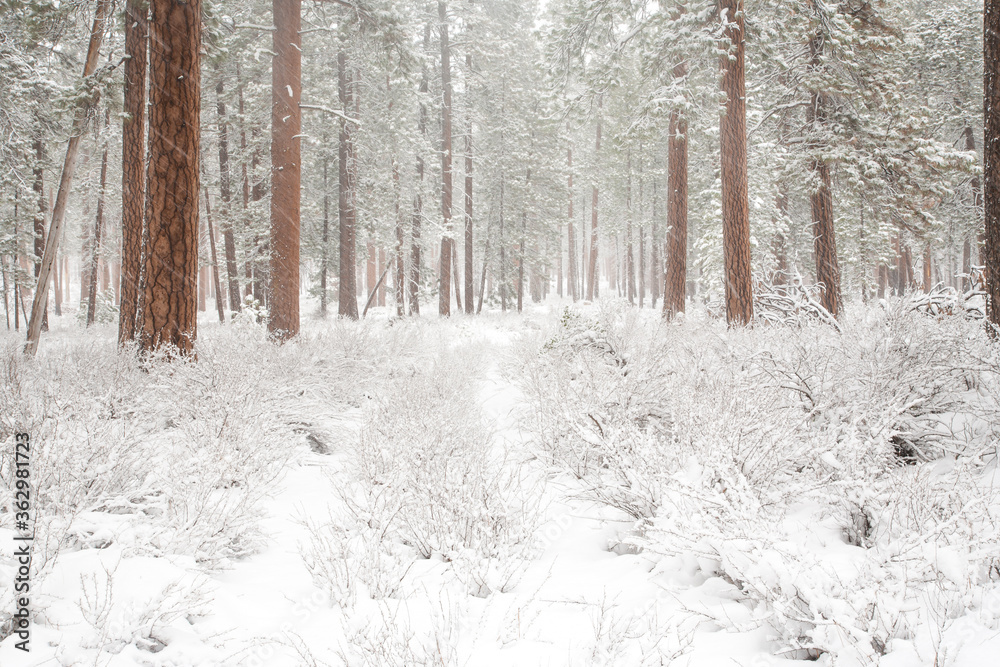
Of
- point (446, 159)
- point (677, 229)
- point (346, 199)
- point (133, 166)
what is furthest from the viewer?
point (446, 159)

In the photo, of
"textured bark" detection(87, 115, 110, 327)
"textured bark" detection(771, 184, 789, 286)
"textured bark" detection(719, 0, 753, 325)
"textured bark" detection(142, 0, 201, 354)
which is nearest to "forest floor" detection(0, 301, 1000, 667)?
"textured bark" detection(142, 0, 201, 354)

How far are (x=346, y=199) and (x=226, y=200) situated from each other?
4310 mm

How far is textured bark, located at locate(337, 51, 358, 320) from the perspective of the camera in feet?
52.9

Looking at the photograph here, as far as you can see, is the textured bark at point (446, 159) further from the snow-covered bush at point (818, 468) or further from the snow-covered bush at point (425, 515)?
the snow-covered bush at point (425, 515)

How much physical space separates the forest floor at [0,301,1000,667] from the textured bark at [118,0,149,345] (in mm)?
1388

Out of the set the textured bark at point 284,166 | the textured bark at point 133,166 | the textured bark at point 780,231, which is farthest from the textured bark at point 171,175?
the textured bark at point 780,231

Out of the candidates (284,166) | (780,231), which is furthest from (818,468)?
(780,231)

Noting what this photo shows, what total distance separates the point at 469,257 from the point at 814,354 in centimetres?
1758

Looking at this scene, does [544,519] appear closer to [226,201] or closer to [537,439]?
[537,439]

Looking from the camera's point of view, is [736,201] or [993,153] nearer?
[993,153]

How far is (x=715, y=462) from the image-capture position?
2658 mm

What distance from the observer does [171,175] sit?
541cm

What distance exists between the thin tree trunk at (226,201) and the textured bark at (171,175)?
11.4 m

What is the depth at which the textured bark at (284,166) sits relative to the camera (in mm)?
8336
